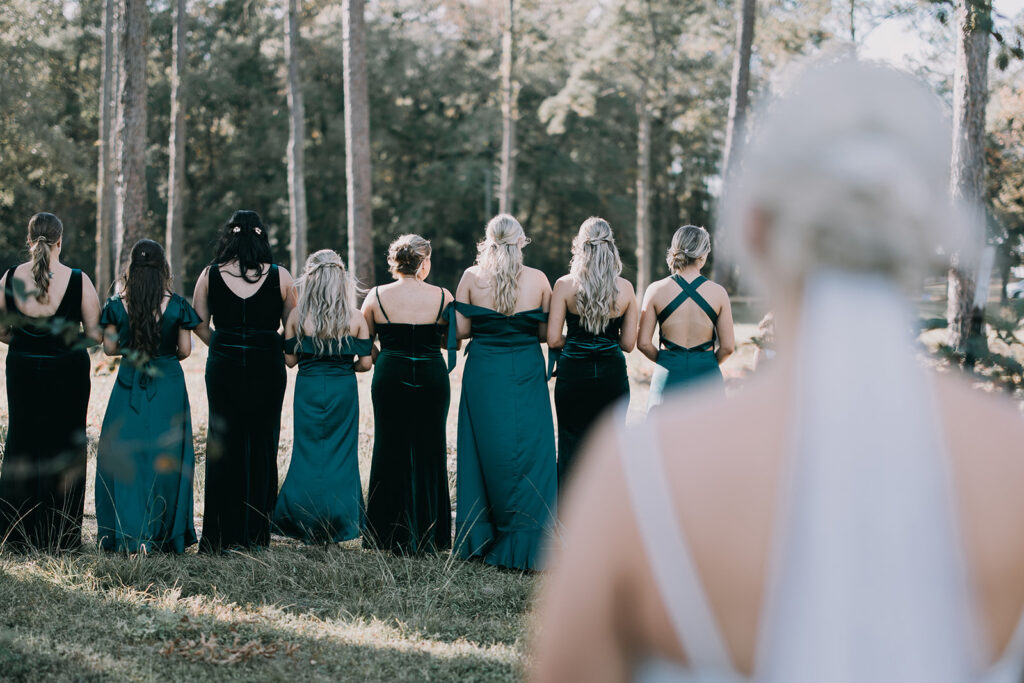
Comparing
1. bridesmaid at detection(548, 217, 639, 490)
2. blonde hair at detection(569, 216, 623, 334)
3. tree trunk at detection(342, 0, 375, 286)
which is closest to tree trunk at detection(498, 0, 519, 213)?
tree trunk at detection(342, 0, 375, 286)

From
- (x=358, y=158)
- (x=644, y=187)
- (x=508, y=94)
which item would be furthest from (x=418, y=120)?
(x=358, y=158)

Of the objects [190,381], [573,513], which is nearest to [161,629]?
[573,513]

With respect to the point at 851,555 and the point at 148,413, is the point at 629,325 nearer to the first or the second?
the point at 148,413

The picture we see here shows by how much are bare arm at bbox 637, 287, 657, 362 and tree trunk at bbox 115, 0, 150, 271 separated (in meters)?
9.75

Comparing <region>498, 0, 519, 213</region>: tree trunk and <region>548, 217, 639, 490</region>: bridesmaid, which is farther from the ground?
<region>498, 0, 519, 213</region>: tree trunk

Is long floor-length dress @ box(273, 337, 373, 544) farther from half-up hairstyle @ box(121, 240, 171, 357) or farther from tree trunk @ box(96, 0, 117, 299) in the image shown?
tree trunk @ box(96, 0, 117, 299)

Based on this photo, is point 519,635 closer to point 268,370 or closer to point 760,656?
point 268,370

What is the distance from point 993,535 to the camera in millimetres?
1248

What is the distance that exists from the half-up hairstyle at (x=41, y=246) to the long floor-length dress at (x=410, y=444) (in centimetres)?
226

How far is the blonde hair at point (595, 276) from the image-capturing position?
7047mm

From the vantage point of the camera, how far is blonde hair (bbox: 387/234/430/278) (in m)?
7.15

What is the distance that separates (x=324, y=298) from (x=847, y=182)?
243 inches

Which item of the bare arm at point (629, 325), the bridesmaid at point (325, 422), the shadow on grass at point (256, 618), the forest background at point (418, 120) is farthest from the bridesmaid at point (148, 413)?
the forest background at point (418, 120)

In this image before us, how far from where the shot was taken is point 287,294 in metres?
7.26
